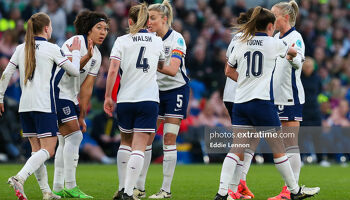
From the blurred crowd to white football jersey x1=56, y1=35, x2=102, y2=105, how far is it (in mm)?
4642

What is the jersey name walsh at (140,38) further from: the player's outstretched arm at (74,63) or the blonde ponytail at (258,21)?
the blonde ponytail at (258,21)

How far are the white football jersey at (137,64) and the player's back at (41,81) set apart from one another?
2.39 feet

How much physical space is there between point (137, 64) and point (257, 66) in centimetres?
134

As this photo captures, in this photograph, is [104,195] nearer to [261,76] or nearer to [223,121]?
[261,76]

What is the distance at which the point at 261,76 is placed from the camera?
8398 mm

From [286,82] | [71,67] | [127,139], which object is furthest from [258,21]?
[71,67]

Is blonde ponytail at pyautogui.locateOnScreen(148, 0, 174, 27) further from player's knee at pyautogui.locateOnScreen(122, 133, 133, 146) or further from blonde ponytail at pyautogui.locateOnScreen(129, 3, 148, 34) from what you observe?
player's knee at pyautogui.locateOnScreen(122, 133, 133, 146)

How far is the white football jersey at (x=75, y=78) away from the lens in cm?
933

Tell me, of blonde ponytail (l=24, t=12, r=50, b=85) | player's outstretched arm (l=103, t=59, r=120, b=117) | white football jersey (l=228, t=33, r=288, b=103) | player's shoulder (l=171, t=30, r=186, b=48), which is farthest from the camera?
player's shoulder (l=171, t=30, r=186, b=48)

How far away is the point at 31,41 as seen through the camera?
28.2 ft

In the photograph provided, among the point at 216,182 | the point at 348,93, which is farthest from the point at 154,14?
the point at 348,93

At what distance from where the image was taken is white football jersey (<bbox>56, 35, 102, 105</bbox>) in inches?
367

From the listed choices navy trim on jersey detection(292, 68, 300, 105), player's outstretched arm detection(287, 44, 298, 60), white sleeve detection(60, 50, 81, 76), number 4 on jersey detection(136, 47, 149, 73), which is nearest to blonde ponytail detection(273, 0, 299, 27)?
navy trim on jersey detection(292, 68, 300, 105)

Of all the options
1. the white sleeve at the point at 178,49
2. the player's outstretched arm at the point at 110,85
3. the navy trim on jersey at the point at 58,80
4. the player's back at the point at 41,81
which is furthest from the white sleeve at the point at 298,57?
the navy trim on jersey at the point at 58,80
